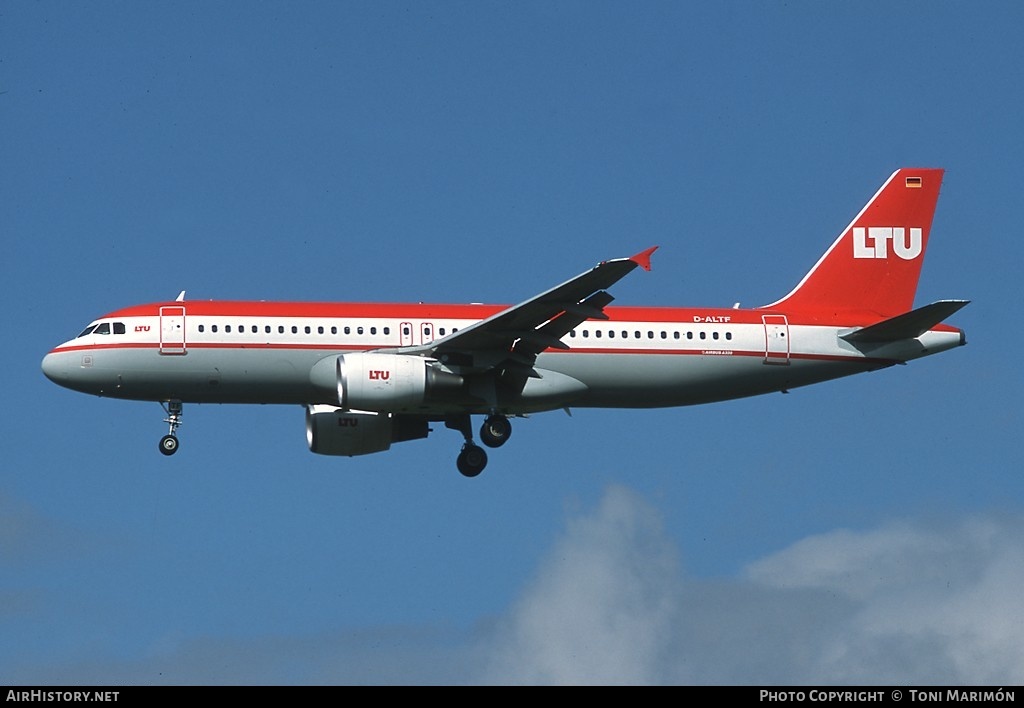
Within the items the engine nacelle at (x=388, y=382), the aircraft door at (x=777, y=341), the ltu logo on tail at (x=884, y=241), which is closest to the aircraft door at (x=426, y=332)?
the engine nacelle at (x=388, y=382)

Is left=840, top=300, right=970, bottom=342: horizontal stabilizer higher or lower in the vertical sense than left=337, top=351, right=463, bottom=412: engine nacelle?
higher

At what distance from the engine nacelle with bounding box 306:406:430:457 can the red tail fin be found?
444 inches

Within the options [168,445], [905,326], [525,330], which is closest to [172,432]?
[168,445]

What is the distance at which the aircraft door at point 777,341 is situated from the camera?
4847cm

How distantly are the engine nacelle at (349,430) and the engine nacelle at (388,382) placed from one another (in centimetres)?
337

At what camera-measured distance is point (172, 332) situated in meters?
45.7

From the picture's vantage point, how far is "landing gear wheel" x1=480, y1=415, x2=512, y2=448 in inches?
1844

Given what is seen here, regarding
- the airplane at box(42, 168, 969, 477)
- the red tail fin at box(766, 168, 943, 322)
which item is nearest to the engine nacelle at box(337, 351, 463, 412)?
the airplane at box(42, 168, 969, 477)

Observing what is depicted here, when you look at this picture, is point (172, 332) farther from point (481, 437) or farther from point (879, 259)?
point (879, 259)

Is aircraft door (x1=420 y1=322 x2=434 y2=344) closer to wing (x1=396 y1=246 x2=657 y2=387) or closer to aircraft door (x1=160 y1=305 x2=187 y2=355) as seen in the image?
A: wing (x1=396 y1=246 x2=657 y2=387)
